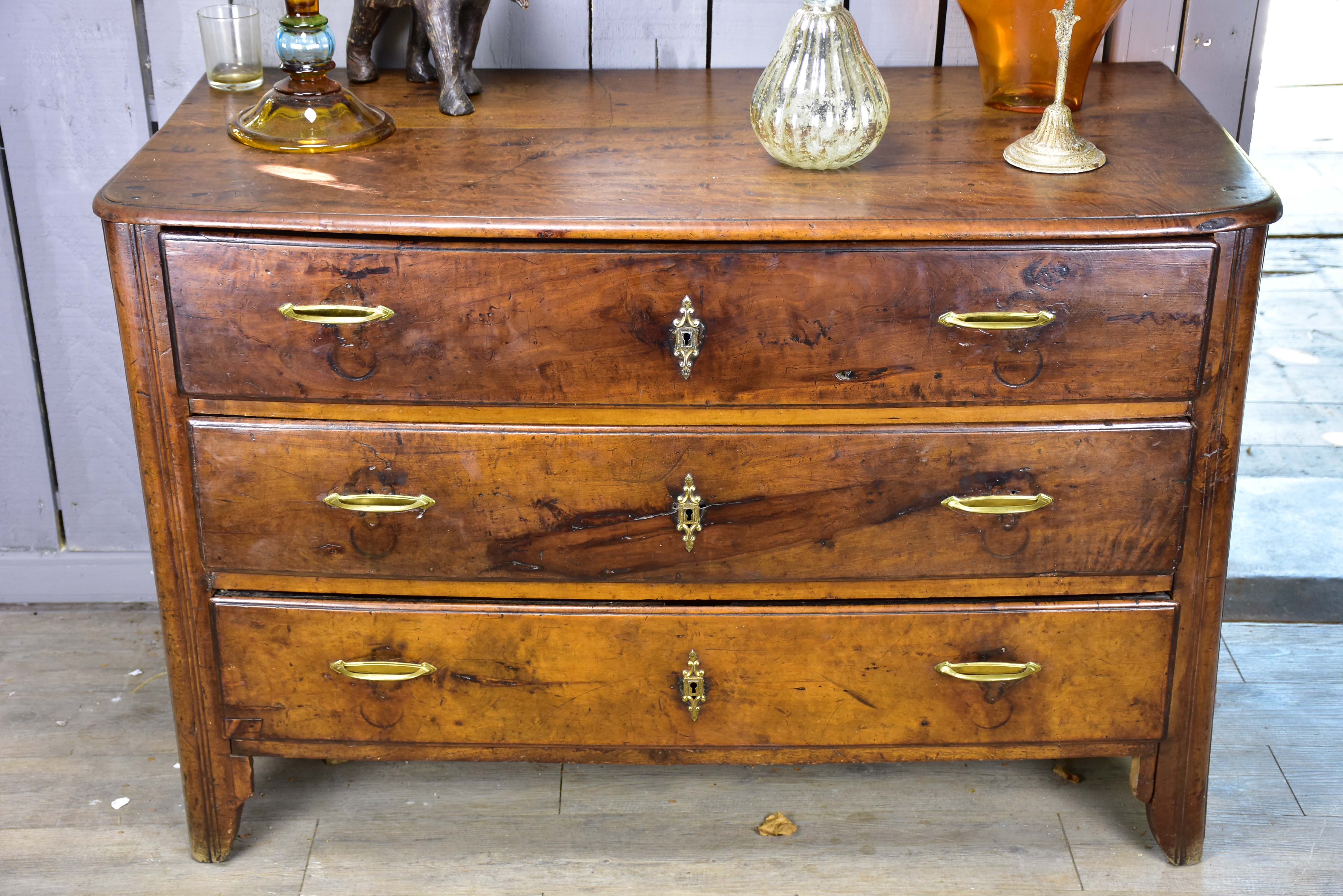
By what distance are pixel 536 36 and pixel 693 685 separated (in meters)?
0.96

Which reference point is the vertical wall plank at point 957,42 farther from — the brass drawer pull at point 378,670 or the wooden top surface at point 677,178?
the brass drawer pull at point 378,670

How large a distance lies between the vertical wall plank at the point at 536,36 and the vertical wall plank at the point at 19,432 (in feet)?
2.54

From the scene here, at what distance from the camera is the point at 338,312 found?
4.56 feet

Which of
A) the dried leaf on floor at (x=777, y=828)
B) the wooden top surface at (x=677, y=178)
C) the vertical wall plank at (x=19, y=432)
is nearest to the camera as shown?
the wooden top surface at (x=677, y=178)

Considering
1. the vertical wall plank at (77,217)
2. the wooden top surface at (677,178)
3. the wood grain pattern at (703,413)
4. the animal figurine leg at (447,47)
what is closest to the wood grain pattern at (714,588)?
the wood grain pattern at (703,413)

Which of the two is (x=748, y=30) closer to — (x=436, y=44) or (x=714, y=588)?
(x=436, y=44)

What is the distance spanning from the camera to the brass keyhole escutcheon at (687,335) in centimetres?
138

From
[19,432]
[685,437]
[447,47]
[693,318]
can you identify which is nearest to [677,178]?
[693,318]

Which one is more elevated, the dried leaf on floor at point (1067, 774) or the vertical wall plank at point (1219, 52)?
the vertical wall plank at point (1219, 52)

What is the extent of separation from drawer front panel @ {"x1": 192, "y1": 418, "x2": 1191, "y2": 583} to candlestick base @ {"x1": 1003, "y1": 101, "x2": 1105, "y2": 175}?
29cm

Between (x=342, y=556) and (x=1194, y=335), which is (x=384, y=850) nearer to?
(x=342, y=556)

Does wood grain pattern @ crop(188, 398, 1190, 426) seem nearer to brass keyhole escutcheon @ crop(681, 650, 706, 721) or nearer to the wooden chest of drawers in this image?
the wooden chest of drawers

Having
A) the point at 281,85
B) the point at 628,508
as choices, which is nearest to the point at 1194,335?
the point at 628,508

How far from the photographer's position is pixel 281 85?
156 centimetres
